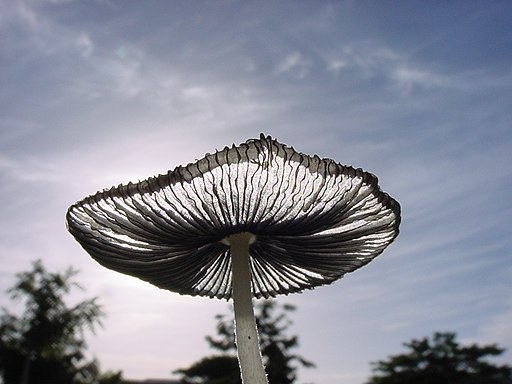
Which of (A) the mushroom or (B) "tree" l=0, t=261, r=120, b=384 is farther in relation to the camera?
(B) "tree" l=0, t=261, r=120, b=384

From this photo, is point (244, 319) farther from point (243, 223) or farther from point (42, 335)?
point (42, 335)

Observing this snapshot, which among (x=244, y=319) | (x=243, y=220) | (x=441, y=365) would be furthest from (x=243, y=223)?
(x=441, y=365)

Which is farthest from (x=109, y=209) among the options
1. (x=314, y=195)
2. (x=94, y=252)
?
(x=314, y=195)

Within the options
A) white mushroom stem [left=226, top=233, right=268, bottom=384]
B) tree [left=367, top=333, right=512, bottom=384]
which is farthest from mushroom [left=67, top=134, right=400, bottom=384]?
tree [left=367, top=333, right=512, bottom=384]

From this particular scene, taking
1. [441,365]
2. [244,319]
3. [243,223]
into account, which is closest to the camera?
[244,319]

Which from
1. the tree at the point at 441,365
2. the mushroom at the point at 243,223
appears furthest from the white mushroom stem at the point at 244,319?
the tree at the point at 441,365

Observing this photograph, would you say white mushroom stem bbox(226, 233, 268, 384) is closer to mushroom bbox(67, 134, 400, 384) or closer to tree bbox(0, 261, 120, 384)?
mushroom bbox(67, 134, 400, 384)

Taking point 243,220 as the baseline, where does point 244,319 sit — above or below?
below
